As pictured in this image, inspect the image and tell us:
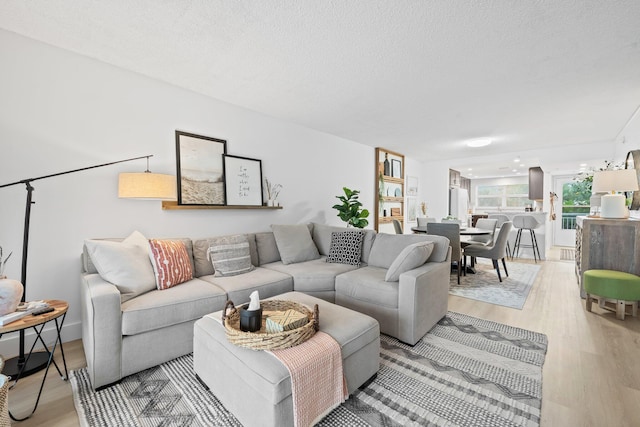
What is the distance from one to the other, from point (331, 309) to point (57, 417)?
163 cm

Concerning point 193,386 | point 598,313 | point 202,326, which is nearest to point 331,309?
point 202,326

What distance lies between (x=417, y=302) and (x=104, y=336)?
2195mm

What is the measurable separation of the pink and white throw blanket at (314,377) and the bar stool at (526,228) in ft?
19.9

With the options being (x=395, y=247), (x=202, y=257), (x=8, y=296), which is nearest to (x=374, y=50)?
(x=395, y=247)

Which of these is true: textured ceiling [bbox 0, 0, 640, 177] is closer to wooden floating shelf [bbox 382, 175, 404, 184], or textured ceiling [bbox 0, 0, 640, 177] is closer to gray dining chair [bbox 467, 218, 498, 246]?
gray dining chair [bbox 467, 218, 498, 246]

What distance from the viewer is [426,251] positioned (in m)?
2.56

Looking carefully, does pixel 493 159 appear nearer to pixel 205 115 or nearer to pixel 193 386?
pixel 205 115

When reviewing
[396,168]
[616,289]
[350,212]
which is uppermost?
[396,168]

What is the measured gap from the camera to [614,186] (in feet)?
10.4

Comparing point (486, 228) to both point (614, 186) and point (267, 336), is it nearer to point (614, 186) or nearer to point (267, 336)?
point (614, 186)

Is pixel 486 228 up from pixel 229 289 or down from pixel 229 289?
up

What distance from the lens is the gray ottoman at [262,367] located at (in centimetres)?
125

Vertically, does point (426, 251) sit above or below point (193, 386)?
above

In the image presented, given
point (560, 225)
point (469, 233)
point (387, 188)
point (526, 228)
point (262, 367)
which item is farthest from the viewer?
point (560, 225)
